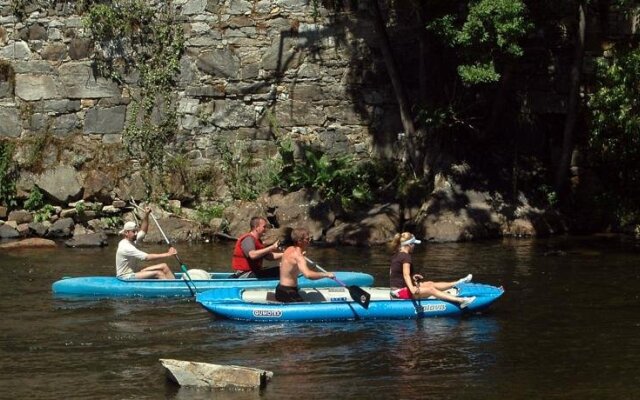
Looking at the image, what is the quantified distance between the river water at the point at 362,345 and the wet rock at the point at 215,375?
10cm

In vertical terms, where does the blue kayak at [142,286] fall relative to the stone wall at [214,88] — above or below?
below

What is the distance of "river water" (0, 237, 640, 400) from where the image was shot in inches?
394

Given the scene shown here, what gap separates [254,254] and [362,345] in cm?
337

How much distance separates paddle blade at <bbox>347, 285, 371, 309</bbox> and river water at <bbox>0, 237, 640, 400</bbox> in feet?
0.79

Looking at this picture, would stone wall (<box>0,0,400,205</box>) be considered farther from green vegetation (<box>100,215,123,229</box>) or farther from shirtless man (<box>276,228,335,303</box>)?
shirtless man (<box>276,228,335,303</box>)

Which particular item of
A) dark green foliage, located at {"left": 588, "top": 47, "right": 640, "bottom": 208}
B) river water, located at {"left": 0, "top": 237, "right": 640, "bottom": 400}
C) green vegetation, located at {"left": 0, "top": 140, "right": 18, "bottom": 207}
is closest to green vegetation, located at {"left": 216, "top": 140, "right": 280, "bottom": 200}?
green vegetation, located at {"left": 0, "top": 140, "right": 18, "bottom": 207}

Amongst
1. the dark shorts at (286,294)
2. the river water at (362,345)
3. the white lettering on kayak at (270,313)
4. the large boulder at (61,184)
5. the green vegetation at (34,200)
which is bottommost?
the river water at (362,345)

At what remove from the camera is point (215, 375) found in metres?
9.85

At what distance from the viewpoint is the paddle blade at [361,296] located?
12.9m

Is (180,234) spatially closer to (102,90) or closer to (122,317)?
(102,90)

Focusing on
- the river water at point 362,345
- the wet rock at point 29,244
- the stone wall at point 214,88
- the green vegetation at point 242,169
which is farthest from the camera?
the stone wall at point 214,88

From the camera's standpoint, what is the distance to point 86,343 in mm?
11906

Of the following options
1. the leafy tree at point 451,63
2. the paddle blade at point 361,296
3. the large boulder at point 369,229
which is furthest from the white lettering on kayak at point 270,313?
the leafy tree at point 451,63

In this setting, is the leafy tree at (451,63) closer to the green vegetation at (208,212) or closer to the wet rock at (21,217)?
the green vegetation at (208,212)
